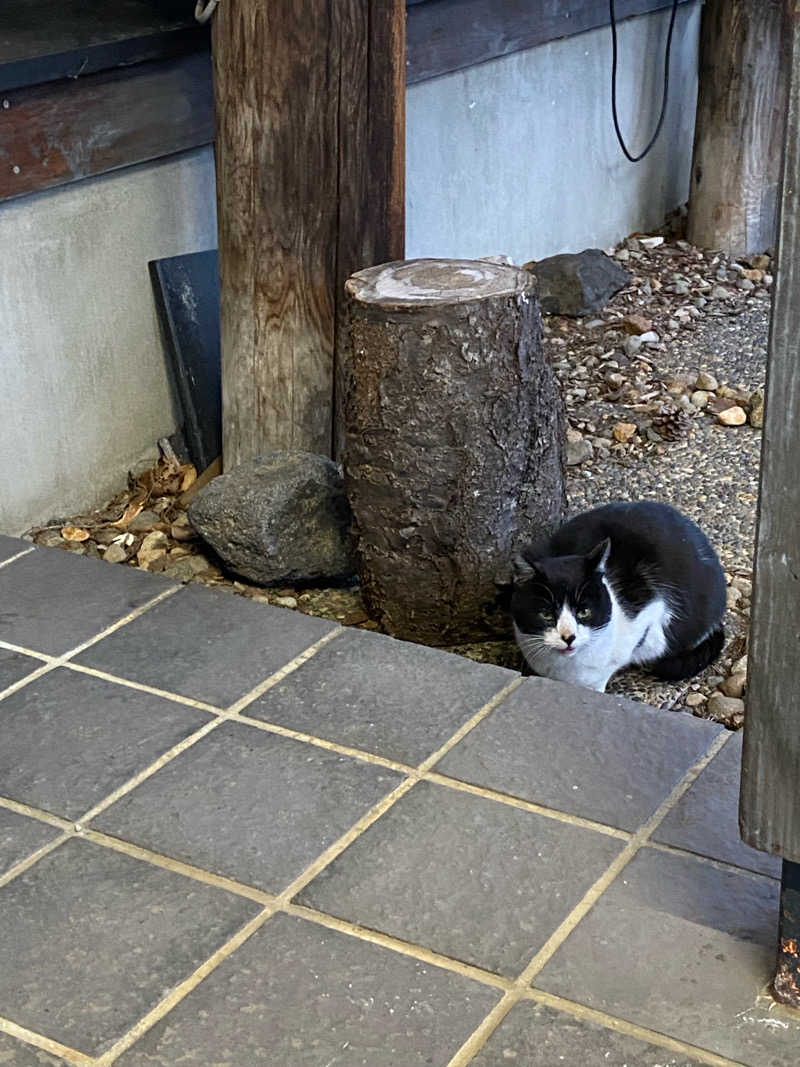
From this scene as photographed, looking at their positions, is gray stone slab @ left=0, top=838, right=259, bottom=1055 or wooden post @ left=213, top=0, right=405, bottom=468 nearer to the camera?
gray stone slab @ left=0, top=838, right=259, bottom=1055

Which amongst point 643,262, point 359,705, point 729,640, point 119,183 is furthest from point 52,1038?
point 643,262

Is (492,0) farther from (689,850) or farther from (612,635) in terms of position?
(689,850)

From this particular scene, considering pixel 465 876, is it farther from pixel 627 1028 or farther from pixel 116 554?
pixel 116 554

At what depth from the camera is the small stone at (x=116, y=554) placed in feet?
12.6

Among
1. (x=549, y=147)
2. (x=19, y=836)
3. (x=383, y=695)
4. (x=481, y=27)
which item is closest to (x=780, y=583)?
(x=383, y=695)

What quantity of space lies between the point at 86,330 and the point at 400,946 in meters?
2.39

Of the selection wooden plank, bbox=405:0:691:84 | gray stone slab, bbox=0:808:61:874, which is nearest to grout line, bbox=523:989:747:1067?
gray stone slab, bbox=0:808:61:874

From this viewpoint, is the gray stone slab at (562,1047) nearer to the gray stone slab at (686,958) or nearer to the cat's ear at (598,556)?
the gray stone slab at (686,958)

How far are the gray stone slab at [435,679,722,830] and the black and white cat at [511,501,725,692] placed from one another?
1.92ft

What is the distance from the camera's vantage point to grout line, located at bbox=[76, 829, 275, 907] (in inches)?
83.4

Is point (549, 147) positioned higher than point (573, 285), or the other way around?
point (549, 147)

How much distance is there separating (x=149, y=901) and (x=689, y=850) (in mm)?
850

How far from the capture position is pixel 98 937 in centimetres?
203

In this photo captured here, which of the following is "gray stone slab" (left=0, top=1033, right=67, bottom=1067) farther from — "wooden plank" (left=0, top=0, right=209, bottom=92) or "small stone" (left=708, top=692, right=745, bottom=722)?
→ "wooden plank" (left=0, top=0, right=209, bottom=92)
